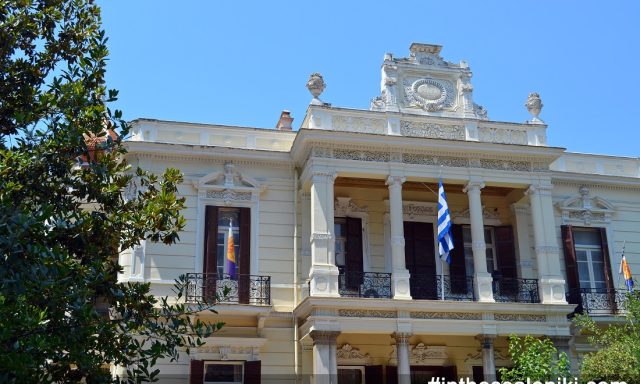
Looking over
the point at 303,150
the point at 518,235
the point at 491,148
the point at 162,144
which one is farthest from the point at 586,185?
the point at 162,144

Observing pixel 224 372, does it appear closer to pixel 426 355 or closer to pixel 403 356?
pixel 403 356

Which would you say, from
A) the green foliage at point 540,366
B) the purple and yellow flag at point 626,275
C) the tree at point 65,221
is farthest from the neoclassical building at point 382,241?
A: the tree at point 65,221

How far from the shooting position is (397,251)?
55.2ft

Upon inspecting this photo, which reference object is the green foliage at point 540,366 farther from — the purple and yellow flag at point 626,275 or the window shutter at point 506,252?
the purple and yellow flag at point 626,275

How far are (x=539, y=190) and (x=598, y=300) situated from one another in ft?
10.8

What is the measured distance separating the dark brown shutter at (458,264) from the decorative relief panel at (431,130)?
2489mm

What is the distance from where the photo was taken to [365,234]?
61.0 ft

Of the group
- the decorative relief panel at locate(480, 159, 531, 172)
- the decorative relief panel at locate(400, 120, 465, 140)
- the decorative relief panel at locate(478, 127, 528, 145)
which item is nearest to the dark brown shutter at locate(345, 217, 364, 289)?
the decorative relief panel at locate(400, 120, 465, 140)

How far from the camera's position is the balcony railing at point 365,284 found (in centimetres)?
1736

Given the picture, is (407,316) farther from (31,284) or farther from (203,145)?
(31,284)

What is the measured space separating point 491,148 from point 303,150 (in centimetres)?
449

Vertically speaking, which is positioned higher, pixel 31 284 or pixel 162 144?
pixel 162 144

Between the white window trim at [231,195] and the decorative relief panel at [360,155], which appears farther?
the white window trim at [231,195]

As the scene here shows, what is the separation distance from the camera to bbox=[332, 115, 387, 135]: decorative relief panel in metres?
17.7
